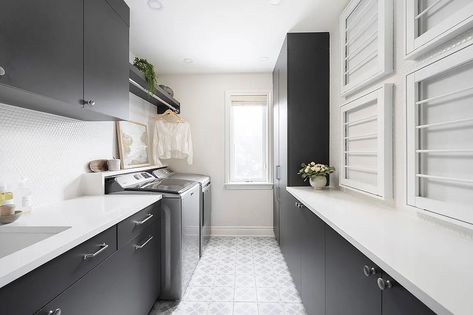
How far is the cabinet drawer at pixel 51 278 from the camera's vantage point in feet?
2.34

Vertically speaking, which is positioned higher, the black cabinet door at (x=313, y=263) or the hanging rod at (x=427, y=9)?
the hanging rod at (x=427, y=9)

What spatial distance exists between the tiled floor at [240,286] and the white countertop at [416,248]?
1.06 metres

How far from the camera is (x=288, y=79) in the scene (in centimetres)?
238

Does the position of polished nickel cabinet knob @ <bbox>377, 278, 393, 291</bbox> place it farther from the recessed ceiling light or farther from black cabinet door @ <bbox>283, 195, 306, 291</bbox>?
the recessed ceiling light

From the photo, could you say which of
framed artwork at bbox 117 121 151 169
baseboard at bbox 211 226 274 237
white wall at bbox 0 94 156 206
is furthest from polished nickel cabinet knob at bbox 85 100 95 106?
baseboard at bbox 211 226 274 237

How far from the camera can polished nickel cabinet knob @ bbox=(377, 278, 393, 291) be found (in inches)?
29.6

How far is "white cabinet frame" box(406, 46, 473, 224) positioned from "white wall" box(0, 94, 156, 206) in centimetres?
216

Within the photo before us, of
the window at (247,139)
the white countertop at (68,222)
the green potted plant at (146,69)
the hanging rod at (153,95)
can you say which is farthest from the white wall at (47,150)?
the window at (247,139)

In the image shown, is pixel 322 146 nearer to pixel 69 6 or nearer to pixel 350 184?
pixel 350 184

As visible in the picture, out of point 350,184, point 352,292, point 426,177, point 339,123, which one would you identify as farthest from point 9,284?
point 339,123

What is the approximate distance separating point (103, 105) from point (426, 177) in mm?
1912

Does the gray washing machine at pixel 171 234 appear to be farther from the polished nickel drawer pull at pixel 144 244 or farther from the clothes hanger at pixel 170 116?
the clothes hanger at pixel 170 116

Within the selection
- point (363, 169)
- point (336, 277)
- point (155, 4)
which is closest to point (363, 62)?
point (363, 169)

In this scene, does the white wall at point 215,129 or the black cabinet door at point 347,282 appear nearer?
the black cabinet door at point 347,282
